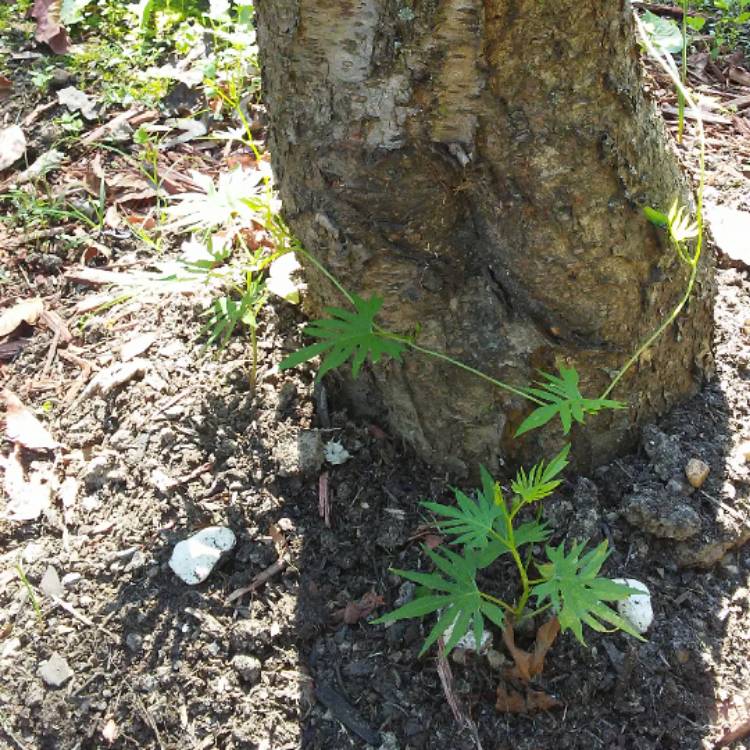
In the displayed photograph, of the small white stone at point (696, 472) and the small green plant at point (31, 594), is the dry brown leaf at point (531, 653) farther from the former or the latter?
the small green plant at point (31, 594)

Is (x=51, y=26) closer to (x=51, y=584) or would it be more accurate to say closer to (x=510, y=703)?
(x=51, y=584)

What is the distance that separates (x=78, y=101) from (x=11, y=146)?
12.4 inches

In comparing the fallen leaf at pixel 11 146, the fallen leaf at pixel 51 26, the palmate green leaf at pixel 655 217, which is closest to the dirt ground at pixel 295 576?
the palmate green leaf at pixel 655 217

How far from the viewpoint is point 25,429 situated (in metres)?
2.43

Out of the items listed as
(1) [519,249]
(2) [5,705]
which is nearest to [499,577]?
(1) [519,249]

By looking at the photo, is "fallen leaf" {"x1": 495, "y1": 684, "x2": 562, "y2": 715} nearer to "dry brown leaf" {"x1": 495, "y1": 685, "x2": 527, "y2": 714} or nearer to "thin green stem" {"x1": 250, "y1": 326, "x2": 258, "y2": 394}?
"dry brown leaf" {"x1": 495, "y1": 685, "x2": 527, "y2": 714}

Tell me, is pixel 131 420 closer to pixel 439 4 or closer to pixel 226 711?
pixel 226 711

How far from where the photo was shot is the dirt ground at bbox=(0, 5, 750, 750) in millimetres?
1805

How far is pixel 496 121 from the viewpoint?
170 cm

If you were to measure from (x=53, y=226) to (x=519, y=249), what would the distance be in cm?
182

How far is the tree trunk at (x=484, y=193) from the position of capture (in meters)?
1.64

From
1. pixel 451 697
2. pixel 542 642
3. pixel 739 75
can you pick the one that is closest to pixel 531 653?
pixel 542 642

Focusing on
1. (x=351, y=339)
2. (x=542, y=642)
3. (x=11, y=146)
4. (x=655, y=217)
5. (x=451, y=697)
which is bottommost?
(x=451, y=697)

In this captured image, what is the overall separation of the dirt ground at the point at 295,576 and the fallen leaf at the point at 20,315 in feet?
1.34
